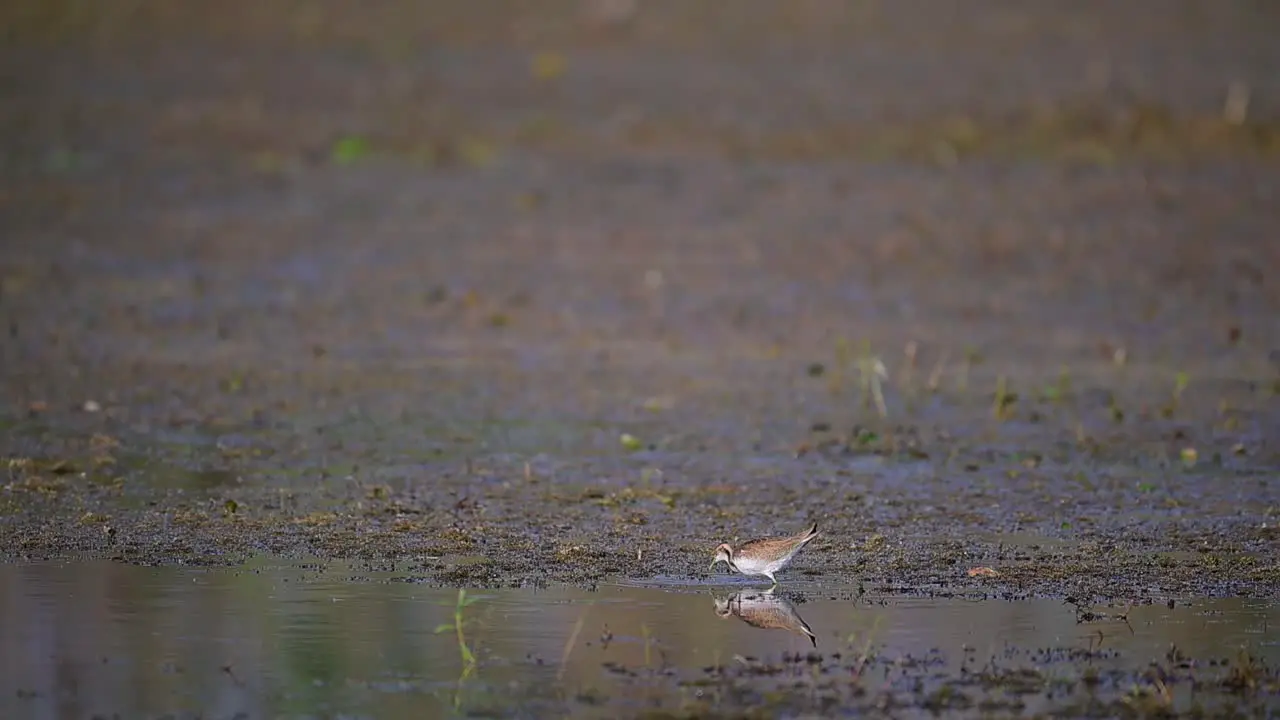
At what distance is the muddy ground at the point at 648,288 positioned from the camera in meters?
8.80

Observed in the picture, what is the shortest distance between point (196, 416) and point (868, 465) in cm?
374

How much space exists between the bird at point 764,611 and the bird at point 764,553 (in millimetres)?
98

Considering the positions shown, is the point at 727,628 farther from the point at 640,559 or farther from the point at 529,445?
the point at 529,445

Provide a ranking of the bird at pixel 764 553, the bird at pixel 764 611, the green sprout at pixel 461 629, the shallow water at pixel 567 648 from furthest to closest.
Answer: the bird at pixel 764 553, the bird at pixel 764 611, the green sprout at pixel 461 629, the shallow water at pixel 567 648

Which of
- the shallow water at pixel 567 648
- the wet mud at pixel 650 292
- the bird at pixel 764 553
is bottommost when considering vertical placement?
the shallow water at pixel 567 648

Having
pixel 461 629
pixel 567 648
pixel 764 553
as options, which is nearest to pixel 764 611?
pixel 764 553

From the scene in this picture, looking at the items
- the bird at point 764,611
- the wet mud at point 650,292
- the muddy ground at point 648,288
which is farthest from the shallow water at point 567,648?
the muddy ground at point 648,288

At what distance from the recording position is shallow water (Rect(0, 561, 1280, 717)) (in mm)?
6047

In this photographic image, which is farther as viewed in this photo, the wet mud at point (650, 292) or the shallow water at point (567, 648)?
the wet mud at point (650, 292)

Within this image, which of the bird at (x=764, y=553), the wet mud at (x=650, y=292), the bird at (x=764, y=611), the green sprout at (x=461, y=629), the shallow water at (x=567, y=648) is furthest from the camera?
the wet mud at (x=650, y=292)

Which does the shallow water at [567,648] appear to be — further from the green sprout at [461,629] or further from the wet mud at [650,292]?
the wet mud at [650,292]

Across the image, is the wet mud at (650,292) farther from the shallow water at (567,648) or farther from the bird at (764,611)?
the bird at (764,611)

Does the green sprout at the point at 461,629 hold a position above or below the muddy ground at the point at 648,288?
below

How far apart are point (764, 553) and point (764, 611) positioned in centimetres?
29
